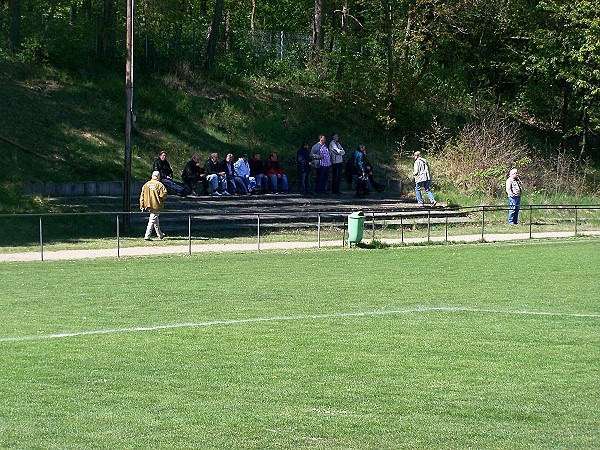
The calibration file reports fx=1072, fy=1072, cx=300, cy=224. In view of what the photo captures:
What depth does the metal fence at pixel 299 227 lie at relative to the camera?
100 feet

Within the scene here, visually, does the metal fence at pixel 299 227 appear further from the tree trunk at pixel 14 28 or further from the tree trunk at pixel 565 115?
the tree trunk at pixel 565 115

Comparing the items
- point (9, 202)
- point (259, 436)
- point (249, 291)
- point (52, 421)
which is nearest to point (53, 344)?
point (52, 421)

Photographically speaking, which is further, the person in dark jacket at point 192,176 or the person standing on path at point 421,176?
the person standing on path at point 421,176

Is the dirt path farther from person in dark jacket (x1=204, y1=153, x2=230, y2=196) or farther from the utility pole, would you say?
person in dark jacket (x1=204, y1=153, x2=230, y2=196)

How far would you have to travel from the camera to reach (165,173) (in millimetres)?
35969

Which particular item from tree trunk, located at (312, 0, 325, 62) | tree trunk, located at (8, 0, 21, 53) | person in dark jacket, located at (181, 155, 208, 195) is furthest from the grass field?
tree trunk, located at (312, 0, 325, 62)

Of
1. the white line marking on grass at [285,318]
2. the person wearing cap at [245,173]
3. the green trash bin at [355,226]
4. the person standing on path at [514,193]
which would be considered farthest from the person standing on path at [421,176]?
the white line marking on grass at [285,318]

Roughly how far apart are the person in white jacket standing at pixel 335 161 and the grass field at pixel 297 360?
58.1ft

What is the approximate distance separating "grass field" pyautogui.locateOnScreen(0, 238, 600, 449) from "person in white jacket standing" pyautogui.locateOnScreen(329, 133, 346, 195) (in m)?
17.7

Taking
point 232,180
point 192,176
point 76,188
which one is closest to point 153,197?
point 76,188

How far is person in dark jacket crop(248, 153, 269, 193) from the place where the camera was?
39.5 meters

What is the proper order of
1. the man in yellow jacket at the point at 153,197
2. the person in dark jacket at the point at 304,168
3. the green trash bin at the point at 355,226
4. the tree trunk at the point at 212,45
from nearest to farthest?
the man in yellow jacket at the point at 153,197 < the green trash bin at the point at 355,226 < the person in dark jacket at the point at 304,168 < the tree trunk at the point at 212,45

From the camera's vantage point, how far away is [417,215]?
120ft

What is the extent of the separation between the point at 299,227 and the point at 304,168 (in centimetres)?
618
